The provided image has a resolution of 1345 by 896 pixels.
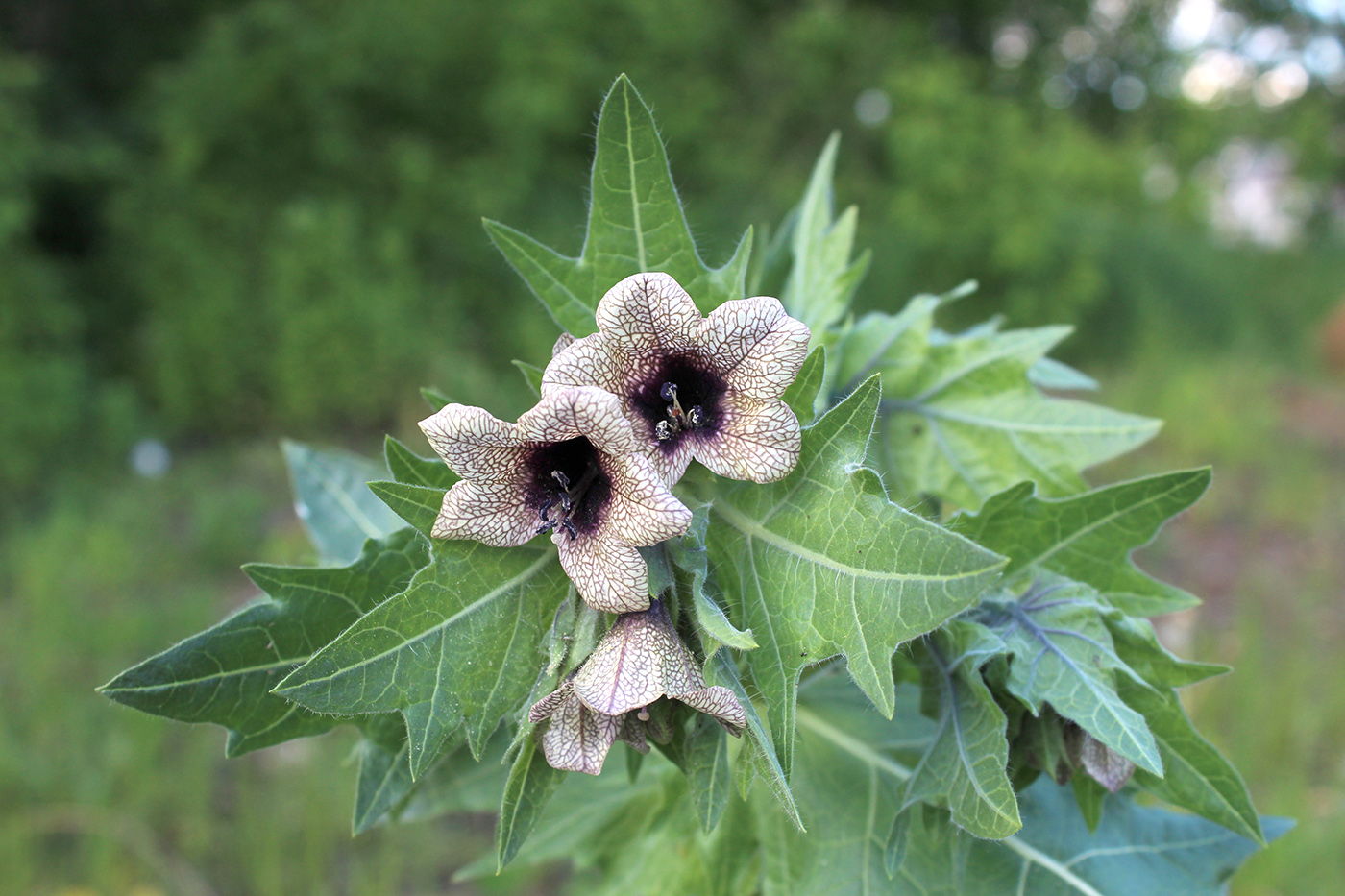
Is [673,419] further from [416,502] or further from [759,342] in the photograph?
[416,502]

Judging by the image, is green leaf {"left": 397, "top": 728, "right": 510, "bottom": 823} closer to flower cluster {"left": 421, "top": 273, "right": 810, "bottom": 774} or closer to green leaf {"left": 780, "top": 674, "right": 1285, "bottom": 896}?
green leaf {"left": 780, "top": 674, "right": 1285, "bottom": 896}

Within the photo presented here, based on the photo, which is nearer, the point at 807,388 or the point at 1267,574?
the point at 807,388

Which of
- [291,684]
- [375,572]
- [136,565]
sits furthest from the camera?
[136,565]

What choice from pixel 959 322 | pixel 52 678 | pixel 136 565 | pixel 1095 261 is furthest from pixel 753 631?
pixel 1095 261

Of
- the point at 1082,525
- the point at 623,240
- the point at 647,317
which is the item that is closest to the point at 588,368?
the point at 647,317

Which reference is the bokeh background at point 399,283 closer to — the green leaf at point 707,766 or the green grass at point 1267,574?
the green grass at point 1267,574

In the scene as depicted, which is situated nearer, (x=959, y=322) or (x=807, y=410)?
(x=807, y=410)

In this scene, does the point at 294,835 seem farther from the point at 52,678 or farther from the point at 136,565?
the point at 136,565
